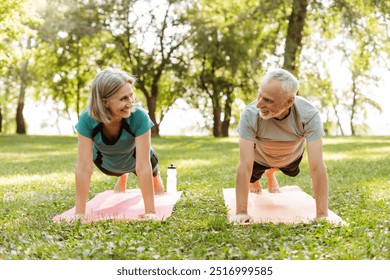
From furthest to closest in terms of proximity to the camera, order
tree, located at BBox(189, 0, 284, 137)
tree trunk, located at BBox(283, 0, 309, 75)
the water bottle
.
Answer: tree, located at BBox(189, 0, 284, 137)
tree trunk, located at BBox(283, 0, 309, 75)
the water bottle

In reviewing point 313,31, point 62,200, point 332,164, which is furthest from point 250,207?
point 313,31

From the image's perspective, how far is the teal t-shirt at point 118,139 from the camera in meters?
5.39

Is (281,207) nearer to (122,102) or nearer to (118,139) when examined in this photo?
(118,139)

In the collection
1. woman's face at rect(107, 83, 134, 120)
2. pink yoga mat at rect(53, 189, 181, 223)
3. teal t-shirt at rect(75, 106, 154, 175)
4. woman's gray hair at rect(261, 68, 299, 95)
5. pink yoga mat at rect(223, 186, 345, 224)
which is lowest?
pink yoga mat at rect(53, 189, 181, 223)

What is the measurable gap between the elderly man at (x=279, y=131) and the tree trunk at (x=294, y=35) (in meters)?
13.5

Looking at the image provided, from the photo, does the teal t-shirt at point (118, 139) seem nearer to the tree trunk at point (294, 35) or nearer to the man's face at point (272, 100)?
the man's face at point (272, 100)

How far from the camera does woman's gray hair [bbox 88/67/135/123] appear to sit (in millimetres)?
4949

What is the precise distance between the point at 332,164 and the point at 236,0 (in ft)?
66.5

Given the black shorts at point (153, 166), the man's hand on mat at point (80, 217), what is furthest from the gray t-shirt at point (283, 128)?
the man's hand on mat at point (80, 217)

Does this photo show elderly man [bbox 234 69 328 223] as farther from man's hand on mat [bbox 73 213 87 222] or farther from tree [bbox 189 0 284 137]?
tree [bbox 189 0 284 137]

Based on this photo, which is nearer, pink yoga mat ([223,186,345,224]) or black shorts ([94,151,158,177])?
pink yoga mat ([223,186,345,224])

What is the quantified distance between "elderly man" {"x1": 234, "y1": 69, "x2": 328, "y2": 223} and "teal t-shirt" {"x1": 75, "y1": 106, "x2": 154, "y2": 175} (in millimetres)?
1067

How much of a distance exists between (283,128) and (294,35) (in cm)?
1579

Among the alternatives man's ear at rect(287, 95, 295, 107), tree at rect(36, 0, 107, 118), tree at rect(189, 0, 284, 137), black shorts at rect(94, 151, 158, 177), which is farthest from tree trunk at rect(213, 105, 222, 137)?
man's ear at rect(287, 95, 295, 107)
